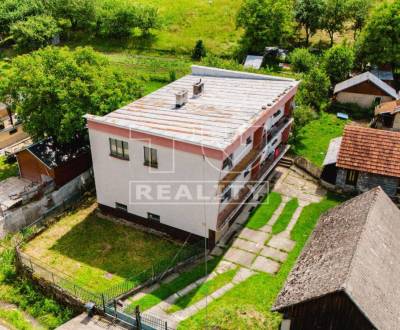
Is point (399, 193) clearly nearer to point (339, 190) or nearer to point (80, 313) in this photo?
point (339, 190)

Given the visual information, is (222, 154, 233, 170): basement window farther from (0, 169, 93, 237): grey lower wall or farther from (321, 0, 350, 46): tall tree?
(321, 0, 350, 46): tall tree

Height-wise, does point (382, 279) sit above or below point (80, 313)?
above

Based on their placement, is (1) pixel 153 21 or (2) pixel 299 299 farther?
(1) pixel 153 21

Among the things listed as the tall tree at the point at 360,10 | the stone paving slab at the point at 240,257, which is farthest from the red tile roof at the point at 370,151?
the tall tree at the point at 360,10

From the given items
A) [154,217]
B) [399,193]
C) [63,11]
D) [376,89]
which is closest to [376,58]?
[376,89]

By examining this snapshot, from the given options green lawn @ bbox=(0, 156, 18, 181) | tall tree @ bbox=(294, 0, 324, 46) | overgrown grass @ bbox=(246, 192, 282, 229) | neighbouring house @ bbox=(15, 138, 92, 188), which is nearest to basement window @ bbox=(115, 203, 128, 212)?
neighbouring house @ bbox=(15, 138, 92, 188)

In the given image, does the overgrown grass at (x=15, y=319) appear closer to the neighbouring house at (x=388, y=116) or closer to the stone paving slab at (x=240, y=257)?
the stone paving slab at (x=240, y=257)
